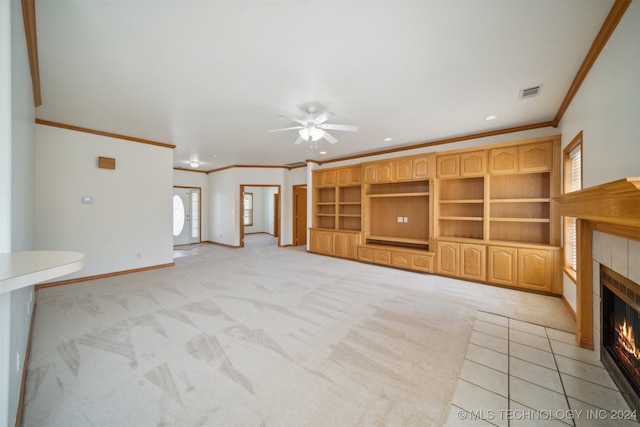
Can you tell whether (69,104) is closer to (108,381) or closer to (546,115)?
(108,381)

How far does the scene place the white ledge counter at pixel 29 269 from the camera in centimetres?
79

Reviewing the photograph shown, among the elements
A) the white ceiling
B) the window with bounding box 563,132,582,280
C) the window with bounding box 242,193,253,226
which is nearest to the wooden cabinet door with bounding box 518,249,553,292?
the window with bounding box 563,132,582,280

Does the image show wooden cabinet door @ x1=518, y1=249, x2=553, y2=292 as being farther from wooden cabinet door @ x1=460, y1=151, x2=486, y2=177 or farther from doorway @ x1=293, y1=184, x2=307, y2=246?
doorway @ x1=293, y1=184, x2=307, y2=246

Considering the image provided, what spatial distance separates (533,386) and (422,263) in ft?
10.1

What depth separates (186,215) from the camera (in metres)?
8.54

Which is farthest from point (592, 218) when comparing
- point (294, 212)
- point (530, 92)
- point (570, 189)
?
point (294, 212)

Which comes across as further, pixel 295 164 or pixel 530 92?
pixel 295 164

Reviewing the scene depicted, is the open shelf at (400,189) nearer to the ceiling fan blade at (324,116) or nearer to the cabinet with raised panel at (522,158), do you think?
the cabinet with raised panel at (522,158)

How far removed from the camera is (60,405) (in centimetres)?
162

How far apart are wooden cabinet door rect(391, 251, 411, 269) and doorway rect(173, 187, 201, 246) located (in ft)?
23.3

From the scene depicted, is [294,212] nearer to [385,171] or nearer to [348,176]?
→ [348,176]

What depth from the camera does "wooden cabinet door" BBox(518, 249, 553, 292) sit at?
3662 millimetres

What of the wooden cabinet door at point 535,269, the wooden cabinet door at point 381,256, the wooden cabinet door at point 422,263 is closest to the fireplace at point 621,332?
the wooden cabinet door at point 535,269

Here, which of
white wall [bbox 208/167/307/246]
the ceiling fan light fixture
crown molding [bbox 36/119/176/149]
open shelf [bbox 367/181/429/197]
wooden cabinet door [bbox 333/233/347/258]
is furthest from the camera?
white wall [bbox 208/167/307/246]
